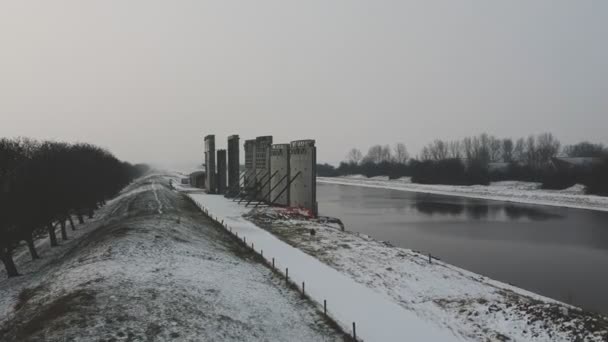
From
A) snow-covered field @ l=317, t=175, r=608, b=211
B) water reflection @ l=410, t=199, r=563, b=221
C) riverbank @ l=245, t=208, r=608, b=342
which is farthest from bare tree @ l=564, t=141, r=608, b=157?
riverbank @ l=245, t=208, r=608, b=342

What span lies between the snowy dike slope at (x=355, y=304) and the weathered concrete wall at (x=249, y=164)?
3152cm

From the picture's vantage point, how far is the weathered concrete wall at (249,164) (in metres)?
57.8

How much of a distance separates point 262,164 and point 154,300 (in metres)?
41.7

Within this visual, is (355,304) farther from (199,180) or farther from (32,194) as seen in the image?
(199,180)

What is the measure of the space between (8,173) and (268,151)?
32.4 m

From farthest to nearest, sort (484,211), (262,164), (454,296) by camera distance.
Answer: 1. (262,164)
2. (484,211)
3. (454,296)

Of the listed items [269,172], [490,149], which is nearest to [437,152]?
[490,149]

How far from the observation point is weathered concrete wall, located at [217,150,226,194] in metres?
66.7

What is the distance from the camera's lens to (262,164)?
55.3m

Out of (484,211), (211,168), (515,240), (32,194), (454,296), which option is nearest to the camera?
(454,296)

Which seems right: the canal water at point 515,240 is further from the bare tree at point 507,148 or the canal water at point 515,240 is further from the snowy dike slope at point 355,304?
the bare tree at point 507,148

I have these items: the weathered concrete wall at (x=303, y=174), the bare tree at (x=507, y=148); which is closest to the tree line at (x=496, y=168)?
the bare tree at (x=507, y=148)

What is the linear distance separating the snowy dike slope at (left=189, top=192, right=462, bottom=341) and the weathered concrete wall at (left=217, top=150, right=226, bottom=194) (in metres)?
41.4

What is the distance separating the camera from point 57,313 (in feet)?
40.3
